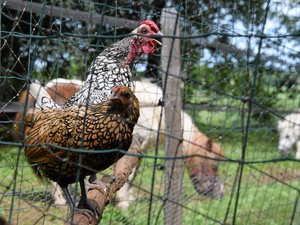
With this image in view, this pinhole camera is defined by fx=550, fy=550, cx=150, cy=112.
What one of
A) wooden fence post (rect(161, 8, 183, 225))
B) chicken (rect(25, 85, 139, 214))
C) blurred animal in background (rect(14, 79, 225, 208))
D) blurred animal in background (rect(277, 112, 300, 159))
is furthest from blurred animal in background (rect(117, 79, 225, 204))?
chicken (rect(25, 85, 139, 214))

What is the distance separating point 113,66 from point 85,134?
24.7 inches

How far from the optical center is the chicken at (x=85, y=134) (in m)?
2.08

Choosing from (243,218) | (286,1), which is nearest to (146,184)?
(243,218)

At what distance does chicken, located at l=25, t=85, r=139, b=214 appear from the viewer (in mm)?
2084

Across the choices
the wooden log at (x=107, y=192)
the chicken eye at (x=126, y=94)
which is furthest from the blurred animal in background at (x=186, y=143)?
the chicken eye at (x=126, y=94)

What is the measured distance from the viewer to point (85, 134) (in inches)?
81.7

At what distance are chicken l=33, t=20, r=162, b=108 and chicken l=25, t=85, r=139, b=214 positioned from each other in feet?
0.86

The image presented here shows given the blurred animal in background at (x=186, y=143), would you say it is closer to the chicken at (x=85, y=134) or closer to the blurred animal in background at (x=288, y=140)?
the blurred animal in background at (x=288, y=140)

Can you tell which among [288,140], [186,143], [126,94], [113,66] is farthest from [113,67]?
[288,140]

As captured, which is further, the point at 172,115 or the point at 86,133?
the point at 172,115

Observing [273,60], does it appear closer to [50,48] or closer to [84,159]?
[50,48]

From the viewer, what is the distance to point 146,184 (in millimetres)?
5188

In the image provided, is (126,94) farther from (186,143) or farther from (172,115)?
(186,143)

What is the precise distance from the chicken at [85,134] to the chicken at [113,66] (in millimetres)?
261
